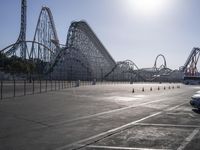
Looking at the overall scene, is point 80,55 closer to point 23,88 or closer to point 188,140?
point 23,88

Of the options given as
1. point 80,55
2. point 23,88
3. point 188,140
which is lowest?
point 188,140

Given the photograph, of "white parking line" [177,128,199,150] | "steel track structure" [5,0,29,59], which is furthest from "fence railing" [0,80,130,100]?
"steel track structure" [5,0,29,59]

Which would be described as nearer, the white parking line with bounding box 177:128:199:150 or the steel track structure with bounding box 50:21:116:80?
the white parking line with bounding box 177:128:199:150

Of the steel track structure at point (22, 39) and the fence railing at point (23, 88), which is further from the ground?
the steel track structure at point (22, 39)

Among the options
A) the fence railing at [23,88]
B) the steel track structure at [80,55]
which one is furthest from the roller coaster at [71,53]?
the fence railing at [23,88]

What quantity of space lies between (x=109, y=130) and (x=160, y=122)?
3454 millimetres

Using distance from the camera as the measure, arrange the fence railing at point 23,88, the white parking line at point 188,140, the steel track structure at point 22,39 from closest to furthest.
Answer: the white parking line at point 188,140
the fence railing at point 23,88
the steel track structure at point 22,39

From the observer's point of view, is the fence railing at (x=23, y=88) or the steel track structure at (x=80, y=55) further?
the steel track structure at (x=80, y=55)

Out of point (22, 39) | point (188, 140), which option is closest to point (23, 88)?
point (188, 140)

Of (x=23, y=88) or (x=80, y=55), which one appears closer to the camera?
(x=23, y=88)

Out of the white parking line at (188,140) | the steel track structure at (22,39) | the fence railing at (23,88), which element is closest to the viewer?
the white parking line at (188,140)

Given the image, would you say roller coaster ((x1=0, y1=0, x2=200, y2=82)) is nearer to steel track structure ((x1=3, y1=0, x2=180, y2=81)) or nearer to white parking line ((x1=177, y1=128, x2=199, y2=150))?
steel track structure ((x1=3, y1=0, x2=180, y2=81))

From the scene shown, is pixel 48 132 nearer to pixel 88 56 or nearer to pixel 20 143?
pixel 20 143

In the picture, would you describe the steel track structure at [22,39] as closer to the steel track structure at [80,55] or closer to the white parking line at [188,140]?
the steel track structure at [80,55]
